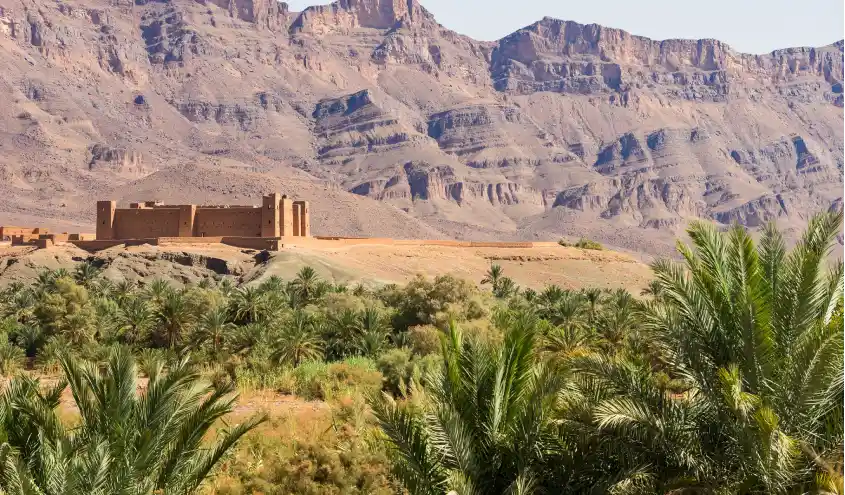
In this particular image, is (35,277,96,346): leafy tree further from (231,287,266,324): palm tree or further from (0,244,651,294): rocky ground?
(0,244,651,294): rocky ground

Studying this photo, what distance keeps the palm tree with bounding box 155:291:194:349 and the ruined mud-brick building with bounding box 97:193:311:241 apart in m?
39.2

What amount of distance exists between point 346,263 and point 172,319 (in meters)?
33.4

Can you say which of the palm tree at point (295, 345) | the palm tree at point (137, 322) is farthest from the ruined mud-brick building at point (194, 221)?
the palm tree at point (295, 345)


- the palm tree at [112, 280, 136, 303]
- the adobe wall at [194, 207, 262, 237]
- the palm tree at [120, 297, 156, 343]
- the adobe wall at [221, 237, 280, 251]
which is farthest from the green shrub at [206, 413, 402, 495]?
the adobe wall at [194, 207, 262, 237]

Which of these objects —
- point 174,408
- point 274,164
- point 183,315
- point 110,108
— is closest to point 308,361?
point 183,315

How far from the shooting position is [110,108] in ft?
647

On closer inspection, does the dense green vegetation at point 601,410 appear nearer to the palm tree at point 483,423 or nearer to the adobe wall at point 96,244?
the palm tree at point 483,423

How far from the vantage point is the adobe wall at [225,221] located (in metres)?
70.2

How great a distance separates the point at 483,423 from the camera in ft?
30.0

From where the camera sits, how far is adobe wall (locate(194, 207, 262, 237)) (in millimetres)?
70250

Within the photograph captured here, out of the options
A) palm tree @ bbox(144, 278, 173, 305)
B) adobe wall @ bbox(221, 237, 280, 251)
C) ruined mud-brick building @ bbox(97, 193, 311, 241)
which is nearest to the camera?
palm tree @ bbox(144, 278, 173, 305)

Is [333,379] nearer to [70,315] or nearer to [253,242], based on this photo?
[70,315]

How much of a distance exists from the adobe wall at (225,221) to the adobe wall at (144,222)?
5.42 ft

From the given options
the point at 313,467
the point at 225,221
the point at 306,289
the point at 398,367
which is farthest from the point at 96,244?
the point at 313,467
